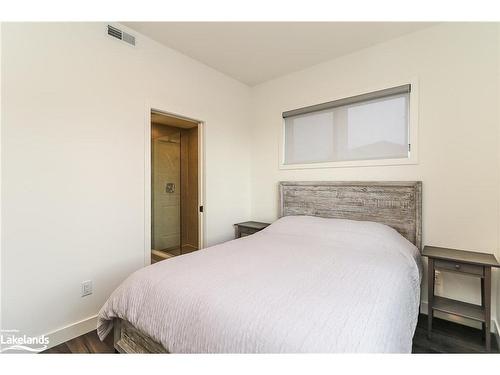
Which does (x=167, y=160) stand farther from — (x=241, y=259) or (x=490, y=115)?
(x=490, y=115)

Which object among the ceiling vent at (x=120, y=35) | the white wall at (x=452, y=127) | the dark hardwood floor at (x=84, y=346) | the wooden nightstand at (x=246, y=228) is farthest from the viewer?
the wooden nightstand at (x=246, y=228)

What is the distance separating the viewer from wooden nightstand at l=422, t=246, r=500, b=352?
5.43ft

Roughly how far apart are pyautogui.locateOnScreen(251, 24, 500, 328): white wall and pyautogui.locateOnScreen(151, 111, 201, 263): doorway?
2443 mm

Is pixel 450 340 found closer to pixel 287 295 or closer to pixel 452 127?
pixel 287 295

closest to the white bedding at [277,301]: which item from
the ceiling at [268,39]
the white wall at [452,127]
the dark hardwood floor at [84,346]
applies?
the dark hardwood floor at [84,346]

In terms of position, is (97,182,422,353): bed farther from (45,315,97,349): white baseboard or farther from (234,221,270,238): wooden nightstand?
(234,221,270,238): wooden nightstand

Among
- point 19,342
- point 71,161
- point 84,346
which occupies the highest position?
point 71,161

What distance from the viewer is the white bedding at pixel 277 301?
0.92 metres

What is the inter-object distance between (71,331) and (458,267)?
299 centimetres

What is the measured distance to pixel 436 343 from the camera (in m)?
1.74

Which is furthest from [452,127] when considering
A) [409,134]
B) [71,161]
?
[71,161]

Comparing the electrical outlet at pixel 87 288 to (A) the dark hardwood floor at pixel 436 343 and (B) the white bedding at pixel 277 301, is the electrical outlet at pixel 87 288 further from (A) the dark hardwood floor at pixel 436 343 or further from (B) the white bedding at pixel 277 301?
(B) the white bedding at pixel 277 301

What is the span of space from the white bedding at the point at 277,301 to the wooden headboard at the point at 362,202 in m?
0.39

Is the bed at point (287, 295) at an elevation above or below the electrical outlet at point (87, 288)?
above
